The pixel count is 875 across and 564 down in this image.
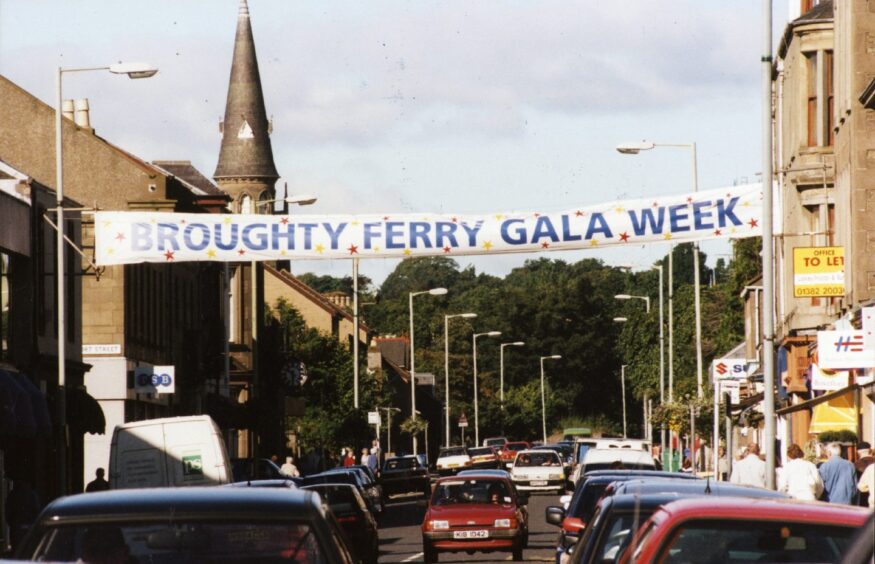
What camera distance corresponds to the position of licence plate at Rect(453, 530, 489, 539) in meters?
28.4

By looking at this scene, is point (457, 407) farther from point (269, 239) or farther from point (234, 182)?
point (269, 239)

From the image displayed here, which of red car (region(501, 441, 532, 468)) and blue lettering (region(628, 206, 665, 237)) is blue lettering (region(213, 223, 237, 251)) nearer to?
blue lettering (region(628, 206, 665, 237))

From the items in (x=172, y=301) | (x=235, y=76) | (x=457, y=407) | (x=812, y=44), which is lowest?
(x=457, y=407)

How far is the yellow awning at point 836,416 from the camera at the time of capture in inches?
1439

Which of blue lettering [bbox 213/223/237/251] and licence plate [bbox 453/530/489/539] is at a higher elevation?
blue lettering [bbox 213/223/237/251]

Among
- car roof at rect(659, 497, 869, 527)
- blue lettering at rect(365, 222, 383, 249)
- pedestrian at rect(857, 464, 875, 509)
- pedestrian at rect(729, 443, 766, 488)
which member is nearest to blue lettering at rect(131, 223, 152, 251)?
blue lettering at rect(365, 222, 383, 249)

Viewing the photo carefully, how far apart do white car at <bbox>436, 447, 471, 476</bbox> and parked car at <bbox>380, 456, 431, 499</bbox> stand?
12311 millimetres

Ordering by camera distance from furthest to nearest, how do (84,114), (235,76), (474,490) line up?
(235,76) → (84,114) → (474,490)

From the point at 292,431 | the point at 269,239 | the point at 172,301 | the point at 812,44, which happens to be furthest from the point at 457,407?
the point at 269,239

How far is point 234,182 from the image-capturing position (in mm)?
126438

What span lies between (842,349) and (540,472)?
33.0m

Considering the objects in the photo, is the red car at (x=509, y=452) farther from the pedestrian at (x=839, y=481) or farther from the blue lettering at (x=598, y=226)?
the pedestrian at (x=839, y=481)

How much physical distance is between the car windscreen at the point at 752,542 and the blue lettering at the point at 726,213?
17989mm

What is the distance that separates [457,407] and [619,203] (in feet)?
335
